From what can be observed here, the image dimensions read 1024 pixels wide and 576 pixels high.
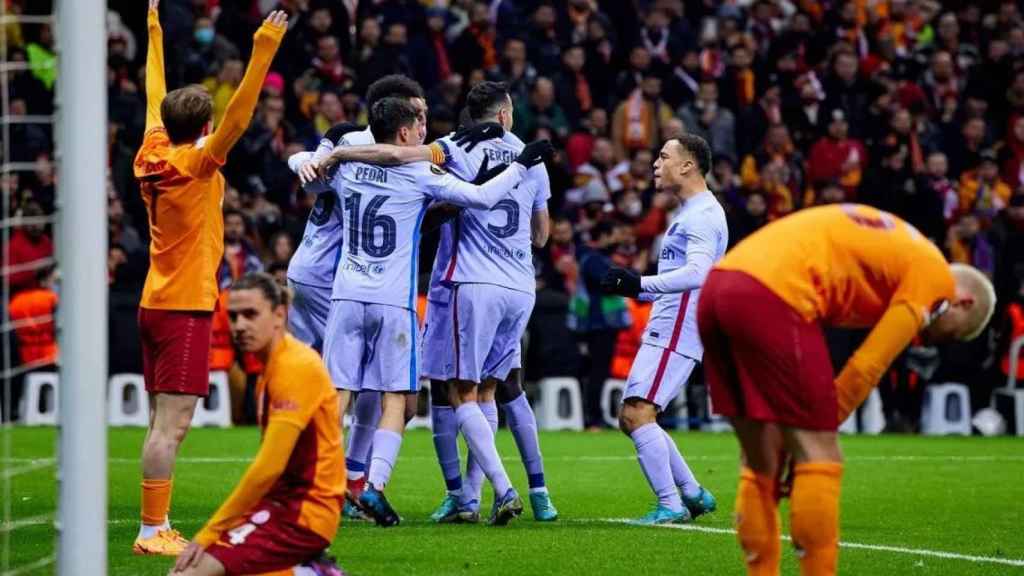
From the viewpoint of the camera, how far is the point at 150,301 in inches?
349

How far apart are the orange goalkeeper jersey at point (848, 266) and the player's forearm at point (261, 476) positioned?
1806 millimetres

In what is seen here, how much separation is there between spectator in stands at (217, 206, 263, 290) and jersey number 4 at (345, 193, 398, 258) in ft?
27.8

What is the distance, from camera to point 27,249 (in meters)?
18.0

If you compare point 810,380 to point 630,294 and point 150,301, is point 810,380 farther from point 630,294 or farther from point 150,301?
point 150,301

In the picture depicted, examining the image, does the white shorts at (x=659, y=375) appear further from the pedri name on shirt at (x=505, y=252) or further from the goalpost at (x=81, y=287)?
the goalpost at (x=81, y=287)

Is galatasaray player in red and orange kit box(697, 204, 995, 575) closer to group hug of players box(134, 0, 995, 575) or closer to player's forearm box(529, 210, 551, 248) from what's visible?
group hug of players box(134, 0, 995, 575)

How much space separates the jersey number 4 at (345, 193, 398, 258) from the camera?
396 inches

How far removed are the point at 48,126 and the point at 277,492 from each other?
14.8m

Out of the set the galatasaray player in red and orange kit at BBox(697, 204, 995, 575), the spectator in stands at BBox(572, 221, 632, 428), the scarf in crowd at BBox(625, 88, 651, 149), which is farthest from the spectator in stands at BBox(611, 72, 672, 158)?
the galatasaray player in red and orange kit at BBox(697, 204, 995, 575)

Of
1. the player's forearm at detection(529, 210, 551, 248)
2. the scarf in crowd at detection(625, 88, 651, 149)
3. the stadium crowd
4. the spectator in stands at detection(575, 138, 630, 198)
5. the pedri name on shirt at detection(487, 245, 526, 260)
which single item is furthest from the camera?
the scarf in crowd at detection(625, 88, 651, 149)

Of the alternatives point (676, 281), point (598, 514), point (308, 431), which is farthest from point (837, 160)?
point (308, 431)

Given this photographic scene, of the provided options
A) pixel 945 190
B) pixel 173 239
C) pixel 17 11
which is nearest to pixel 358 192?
pixel 173 239

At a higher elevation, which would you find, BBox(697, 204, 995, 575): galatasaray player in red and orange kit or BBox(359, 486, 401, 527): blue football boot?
BBox(697, 204, 995, 575): galatasaray player in red and orange kit

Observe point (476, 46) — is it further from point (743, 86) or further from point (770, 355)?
point (770, 355)
